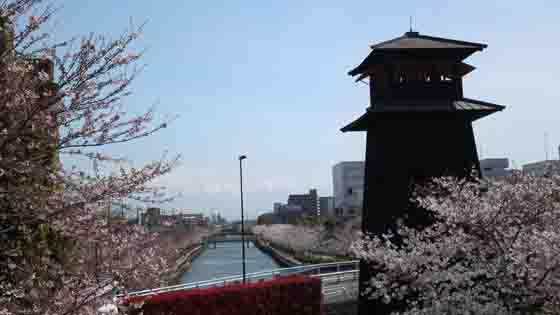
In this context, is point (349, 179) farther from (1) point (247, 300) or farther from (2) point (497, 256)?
(2) point (497, 256)

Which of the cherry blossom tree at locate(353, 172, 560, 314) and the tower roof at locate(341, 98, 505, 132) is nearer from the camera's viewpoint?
the cherry blossom tree at locate(353, 172, 560, 314)

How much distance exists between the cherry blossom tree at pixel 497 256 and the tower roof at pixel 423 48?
202 inches

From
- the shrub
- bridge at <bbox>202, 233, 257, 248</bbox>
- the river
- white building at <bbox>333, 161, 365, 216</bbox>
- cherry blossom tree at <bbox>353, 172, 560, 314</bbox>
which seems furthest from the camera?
bridge at <bbox>202, 233, 257, 248</bbox>

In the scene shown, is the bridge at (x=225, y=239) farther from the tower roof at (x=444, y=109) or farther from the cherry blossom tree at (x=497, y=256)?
the cherry blossom tree at (x=497, y=256)

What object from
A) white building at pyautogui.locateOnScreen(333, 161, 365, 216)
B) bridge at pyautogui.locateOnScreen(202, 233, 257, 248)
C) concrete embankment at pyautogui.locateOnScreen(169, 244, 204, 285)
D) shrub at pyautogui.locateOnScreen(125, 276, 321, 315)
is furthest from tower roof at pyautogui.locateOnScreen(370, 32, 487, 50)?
bridge at pyautogui.locateOnScreen(202, 233, 257, 248)

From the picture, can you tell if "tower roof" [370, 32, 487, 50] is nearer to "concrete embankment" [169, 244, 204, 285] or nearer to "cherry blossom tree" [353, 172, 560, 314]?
"cherry blossom tree" [353, 172, 560, 314]

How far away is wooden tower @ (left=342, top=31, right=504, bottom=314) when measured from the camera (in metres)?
14.3

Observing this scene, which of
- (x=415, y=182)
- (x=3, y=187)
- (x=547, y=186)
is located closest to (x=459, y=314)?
(x=547, y=186)

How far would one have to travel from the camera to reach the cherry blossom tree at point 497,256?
8375 mm

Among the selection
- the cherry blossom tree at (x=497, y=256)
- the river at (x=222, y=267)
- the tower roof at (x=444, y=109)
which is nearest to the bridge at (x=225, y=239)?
the river at (x=222, y=267)

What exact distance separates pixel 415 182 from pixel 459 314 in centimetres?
556

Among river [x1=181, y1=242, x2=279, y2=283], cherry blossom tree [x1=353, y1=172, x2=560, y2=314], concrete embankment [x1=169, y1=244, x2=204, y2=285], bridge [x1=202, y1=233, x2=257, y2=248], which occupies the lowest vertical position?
bridge [x1=202, y1=233, x2=257, y2=248]

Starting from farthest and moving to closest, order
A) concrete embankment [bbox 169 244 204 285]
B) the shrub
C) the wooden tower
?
the wooden tower, the shrub, concrete embankment [bbox 169 244 204 285]

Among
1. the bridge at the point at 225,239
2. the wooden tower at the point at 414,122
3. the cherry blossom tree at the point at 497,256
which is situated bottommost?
the bridge at the point at 225,239
